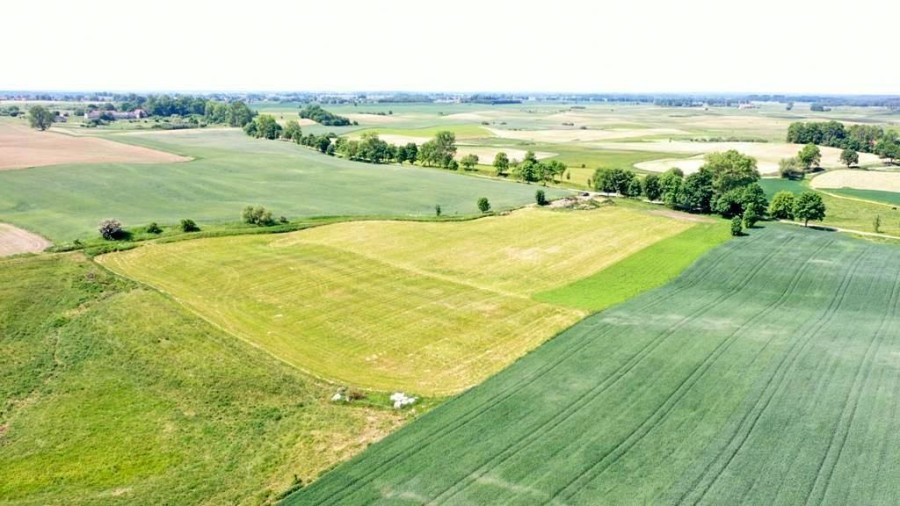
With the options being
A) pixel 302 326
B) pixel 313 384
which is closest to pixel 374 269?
pixel 302 326

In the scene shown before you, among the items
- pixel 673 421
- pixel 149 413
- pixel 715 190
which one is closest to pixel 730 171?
pixel 715 190

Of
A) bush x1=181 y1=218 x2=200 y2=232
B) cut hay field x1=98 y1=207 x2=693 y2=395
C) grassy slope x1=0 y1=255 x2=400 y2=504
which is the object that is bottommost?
grassy slope x1=0 y1=255 x2=400 y2=504

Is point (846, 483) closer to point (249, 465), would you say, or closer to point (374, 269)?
point (249, 465)

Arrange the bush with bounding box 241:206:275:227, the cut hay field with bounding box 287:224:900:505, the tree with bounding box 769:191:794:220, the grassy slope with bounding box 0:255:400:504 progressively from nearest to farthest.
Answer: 1. the cut hay field with bounding box 287:224:900:505
2. the grassy slope with bounding box 0:255:400:504
3. the bush with bounding box 241:206:275:227
4. the tree with bounding box 769:191:794:220

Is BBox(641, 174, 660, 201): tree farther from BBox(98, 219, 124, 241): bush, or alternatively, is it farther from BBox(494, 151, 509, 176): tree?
BBox(98, 219, 124, 241): bush

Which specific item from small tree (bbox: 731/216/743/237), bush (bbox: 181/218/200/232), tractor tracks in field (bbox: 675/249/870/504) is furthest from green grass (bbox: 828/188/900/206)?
bush (bbox: 181/218/200/232)

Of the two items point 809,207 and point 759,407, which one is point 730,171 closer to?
point 809,207

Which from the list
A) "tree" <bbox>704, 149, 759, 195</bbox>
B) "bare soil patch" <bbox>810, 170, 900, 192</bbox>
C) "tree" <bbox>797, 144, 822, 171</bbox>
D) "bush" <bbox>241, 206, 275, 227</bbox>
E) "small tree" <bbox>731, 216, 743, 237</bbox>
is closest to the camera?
"bush" <bbox>241, 206, 275, 227</bbox>
